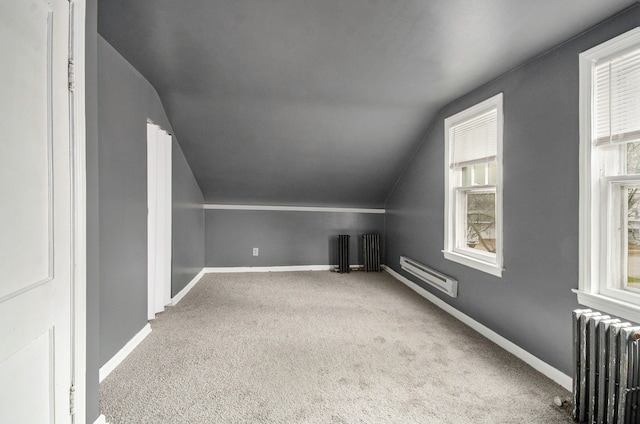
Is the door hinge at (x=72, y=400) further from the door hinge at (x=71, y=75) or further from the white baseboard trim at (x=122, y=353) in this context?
the door hinge at (x=71, y=75)

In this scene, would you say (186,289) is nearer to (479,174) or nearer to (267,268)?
(267,268)

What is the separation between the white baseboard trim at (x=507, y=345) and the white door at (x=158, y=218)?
3.08 m

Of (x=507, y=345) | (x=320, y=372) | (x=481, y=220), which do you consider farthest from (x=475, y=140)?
(x=320, y=372)

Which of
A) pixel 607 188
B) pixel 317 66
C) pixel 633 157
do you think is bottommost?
pixel 607 188

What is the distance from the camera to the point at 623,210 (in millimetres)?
1833

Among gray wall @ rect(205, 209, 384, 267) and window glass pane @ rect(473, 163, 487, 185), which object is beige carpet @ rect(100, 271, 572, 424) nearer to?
window glass pane @ rect(473, 163, 487, 185)

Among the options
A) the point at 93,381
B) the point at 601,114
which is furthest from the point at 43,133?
the point at 601,114

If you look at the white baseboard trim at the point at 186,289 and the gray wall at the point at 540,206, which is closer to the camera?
the gray wall at the point at 540,206

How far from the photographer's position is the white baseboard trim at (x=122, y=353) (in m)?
2.05

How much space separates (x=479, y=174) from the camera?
3.03 metres

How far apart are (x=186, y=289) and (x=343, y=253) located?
253cm

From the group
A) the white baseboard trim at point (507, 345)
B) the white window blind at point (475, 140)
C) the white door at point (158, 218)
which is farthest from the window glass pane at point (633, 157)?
the white door at point (158, 218)

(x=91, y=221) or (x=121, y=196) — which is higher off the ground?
(x=121, y=196)

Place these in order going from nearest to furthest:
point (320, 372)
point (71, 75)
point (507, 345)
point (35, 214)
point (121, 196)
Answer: point (35, 214) < point (71, 75) < point (320, 372) < point (121, 196) < point (507, 345)
